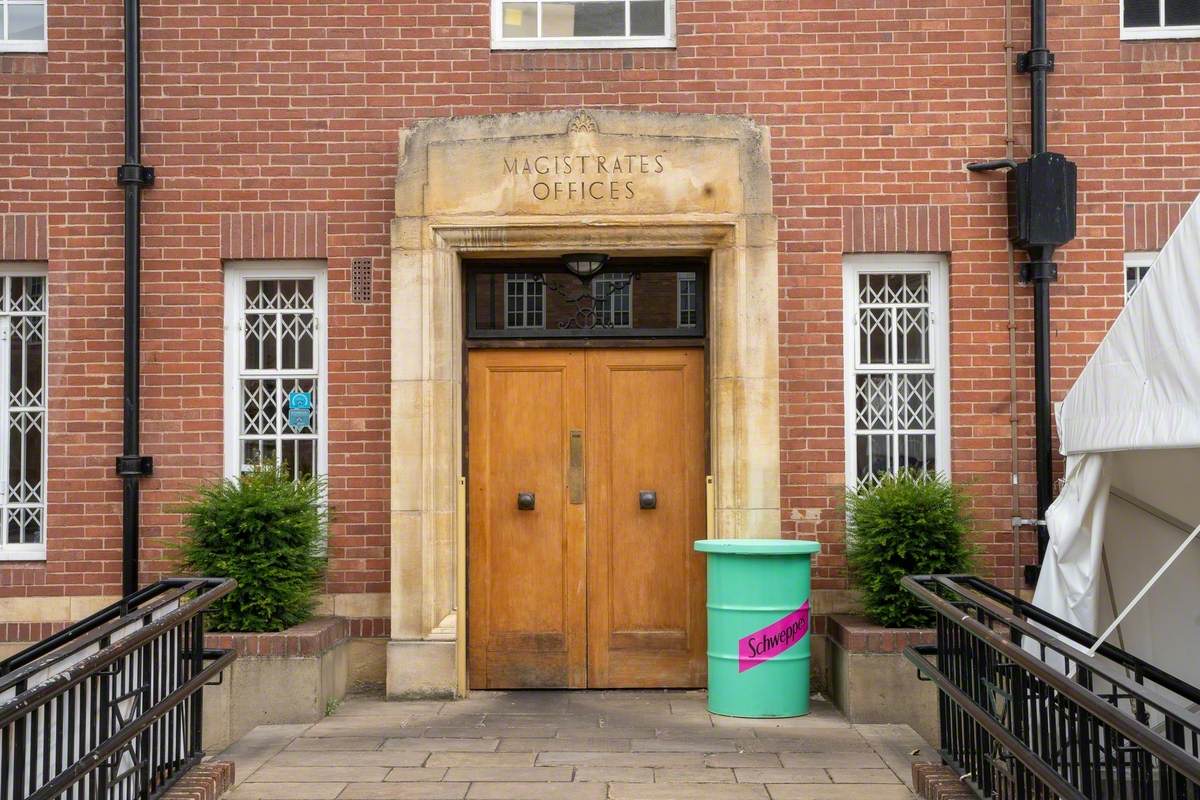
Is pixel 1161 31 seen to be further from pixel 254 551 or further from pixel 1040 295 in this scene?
pixel 254 551

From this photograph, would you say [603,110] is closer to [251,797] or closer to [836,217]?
[836,217]

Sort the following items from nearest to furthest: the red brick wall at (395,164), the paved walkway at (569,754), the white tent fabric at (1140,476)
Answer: the white tent fabric at (1140,476), the paved walkway at (569,754), the red brick wall at (395,164)

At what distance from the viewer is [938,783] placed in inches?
244

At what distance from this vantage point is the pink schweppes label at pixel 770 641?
321 inches

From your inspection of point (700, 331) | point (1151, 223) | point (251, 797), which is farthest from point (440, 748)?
point (1151, 223)

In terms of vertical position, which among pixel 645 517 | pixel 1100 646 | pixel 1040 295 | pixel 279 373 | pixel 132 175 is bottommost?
pixel 1100 646

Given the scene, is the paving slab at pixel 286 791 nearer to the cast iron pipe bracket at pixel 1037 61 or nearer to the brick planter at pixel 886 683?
the brick planter at pixel 886 683

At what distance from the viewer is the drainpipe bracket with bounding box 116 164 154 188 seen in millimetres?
8961

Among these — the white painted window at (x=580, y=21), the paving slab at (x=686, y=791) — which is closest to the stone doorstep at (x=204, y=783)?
the paving slab at (x=686, y=791)

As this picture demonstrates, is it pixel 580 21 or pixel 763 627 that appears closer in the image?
pixel 763 627

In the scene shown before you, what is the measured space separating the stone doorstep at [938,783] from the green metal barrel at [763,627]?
1554mm

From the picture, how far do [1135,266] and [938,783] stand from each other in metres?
4.48

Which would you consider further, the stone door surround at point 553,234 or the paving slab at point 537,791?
the stone door surround at point 553,234

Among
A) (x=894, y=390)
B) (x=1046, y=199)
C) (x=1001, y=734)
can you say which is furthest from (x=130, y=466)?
(x=1046, y=199)
